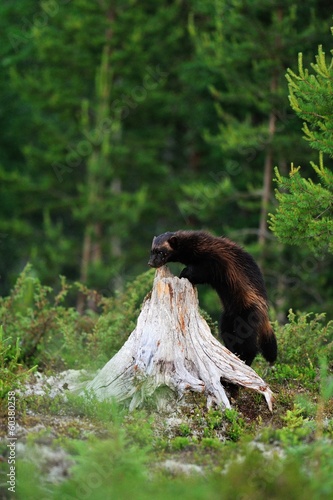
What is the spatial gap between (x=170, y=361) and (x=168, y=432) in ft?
2.43

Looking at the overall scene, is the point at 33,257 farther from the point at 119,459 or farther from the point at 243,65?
the point at 119,459

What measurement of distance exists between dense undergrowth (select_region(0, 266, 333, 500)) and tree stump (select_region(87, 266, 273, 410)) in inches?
7.0

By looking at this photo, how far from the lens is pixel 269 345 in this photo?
812cm

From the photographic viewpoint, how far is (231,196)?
17891 millimetres

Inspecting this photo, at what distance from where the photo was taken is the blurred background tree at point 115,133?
19969 millimetres

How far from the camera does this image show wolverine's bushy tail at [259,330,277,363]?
807 centimetres

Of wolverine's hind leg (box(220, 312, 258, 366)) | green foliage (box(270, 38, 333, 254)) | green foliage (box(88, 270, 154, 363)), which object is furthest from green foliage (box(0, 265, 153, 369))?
green foliage (box(270, 38, 333, 254))

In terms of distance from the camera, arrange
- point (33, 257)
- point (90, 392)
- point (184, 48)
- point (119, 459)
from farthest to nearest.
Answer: point (184, 48)
point (33, 257)
point (90, 392)
point (119, 459)

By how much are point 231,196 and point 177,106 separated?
22.2ft

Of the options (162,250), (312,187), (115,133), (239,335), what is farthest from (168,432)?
(115,133)

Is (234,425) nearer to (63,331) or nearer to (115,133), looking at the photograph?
(63,331)

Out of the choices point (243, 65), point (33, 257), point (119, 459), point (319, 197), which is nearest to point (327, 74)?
point (319, 197)

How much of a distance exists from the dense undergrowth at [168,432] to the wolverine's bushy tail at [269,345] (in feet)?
0.72

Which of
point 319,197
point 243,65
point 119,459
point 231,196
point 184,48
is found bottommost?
point 119,459
